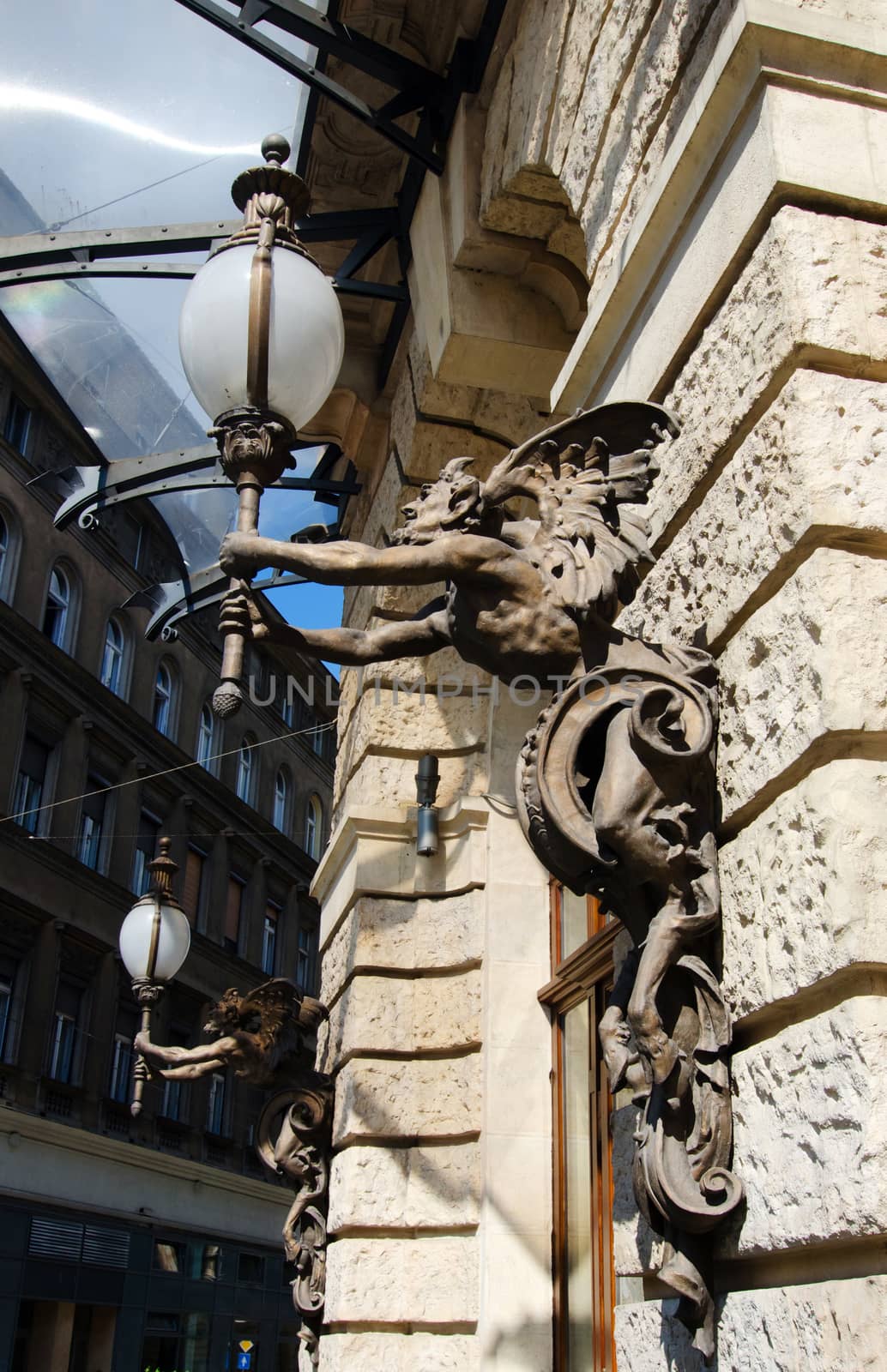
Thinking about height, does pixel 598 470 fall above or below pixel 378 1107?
above

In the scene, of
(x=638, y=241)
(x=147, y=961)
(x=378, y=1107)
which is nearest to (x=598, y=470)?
(x=638, y=241)

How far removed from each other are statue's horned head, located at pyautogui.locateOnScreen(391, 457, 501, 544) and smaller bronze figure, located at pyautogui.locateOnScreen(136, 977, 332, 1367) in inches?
148

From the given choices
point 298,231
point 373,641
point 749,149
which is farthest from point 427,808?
point 749,149

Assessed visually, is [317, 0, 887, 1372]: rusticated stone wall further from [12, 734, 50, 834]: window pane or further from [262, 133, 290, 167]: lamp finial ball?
[12, 734, 50, 834]: window pane

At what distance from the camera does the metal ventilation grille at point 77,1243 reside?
1823 centimetres

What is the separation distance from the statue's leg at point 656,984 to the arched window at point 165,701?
24051 millimetres

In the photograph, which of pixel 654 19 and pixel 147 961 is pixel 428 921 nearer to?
pixel 147 961

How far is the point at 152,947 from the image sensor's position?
7367 mm

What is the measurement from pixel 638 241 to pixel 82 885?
20.3 m

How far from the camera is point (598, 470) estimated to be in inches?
111

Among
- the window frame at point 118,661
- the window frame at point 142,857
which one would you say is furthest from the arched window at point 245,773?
the window frame at point 118,661

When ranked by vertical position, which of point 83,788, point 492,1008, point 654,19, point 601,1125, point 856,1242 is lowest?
point 856,1242

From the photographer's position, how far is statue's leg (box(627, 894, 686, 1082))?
7.23ft

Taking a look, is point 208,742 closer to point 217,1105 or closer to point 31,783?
point 31,783
